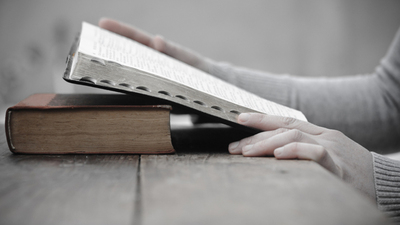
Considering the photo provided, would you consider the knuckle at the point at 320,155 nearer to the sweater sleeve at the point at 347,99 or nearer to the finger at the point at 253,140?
the finger at the point at 253,140

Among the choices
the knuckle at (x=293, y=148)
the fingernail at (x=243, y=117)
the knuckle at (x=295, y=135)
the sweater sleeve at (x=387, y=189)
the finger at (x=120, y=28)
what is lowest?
the sweater sleeve at (x=387, y=189)

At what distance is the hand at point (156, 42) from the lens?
2.84 feet

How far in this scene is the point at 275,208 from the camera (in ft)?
0.75

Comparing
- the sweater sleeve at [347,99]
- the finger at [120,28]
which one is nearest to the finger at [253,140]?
the sweater sleeve at [347,99]

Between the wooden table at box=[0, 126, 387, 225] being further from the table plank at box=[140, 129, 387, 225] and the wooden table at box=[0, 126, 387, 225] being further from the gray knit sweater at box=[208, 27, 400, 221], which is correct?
the gray knit sweater at box=[208, 27, 400, 221]

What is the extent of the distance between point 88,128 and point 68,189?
0.50 feet

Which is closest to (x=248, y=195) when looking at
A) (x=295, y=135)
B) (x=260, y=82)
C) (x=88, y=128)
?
(x=295, y=135)

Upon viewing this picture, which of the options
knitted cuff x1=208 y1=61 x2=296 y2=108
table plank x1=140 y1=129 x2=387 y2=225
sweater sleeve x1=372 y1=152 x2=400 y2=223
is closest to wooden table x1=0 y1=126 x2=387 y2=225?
table plank x1=140 y1=129 x2=387 y2=225

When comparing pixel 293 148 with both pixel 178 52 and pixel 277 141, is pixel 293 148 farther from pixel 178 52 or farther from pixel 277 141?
pixel 178 52

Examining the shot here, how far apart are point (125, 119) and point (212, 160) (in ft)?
0.47

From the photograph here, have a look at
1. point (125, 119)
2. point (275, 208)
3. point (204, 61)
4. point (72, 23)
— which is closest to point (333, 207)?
point (275, 208)

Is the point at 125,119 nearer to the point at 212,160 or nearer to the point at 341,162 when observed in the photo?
the point at 212,160

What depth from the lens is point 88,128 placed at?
423 millimetres

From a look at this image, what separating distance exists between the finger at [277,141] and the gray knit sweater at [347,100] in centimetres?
48
